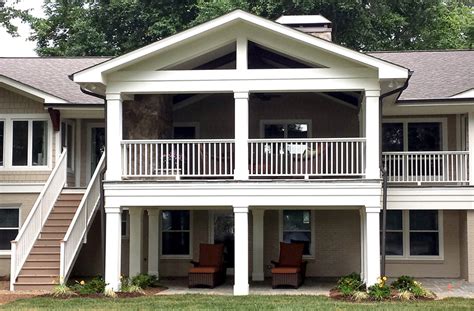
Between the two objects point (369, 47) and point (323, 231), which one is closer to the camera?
point (323, 231)

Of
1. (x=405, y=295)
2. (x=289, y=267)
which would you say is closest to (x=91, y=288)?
(x=289, y=267)

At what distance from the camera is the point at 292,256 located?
20.5 meters

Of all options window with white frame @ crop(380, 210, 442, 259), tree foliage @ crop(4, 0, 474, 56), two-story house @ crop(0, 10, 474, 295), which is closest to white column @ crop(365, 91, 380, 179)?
two-story house @ crop(0, 10, 474, 295)

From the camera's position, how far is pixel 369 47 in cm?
3991

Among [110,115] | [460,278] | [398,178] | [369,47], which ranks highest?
[369,47]

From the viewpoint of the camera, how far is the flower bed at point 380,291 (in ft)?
56.2

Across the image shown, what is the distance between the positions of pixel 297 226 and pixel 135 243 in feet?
16.2

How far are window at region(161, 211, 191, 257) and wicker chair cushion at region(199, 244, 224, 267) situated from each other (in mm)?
2405

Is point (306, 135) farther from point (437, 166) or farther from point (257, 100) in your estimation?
point (437, 166)

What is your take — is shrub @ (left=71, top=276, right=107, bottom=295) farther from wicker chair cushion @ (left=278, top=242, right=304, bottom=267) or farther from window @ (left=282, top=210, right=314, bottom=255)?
window @ (left=282, top=210, right=314, bottom=255)

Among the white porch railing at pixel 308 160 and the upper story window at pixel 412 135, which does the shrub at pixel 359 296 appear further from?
the upper story window at pixel 412 135

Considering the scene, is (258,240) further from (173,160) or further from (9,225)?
(9,225)

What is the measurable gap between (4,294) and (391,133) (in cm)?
1151

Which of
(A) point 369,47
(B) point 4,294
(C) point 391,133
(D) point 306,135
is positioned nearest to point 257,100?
(D) point 306,135
